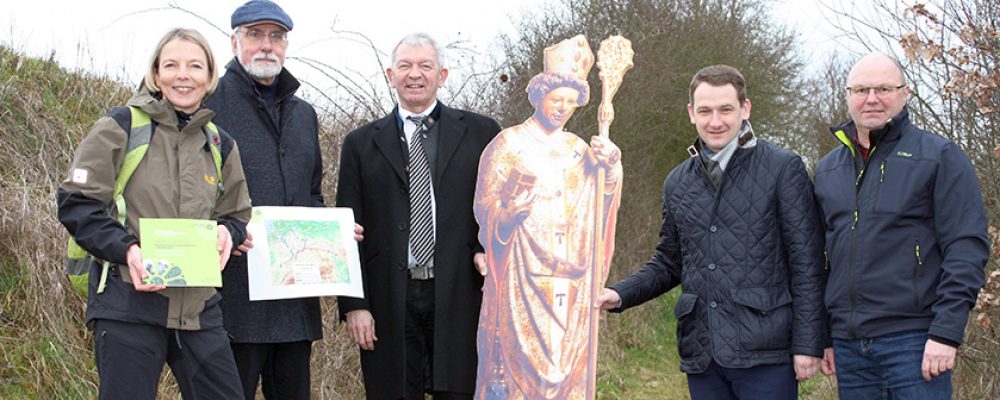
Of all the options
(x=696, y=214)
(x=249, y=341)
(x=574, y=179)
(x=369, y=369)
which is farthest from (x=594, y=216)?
(x=249, y=341)

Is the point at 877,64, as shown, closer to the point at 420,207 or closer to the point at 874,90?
the point at 874,90

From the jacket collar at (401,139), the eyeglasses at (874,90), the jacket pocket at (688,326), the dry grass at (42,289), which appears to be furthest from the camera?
the dry grass at (42,289)

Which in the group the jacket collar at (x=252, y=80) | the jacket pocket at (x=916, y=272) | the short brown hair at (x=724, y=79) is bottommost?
the jacket pocket at (x=916, y=272)

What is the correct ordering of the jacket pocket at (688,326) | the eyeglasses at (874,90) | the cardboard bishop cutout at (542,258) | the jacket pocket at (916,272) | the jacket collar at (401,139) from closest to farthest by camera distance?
the jacket pocket at (916,272), the eyeglasses at (874,90), the jacket pocket at (688,326), the cardboard bishop cutout at (542,258), the jacket collar at (401,139)

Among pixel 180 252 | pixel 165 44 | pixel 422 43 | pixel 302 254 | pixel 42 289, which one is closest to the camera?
pixel 180 252

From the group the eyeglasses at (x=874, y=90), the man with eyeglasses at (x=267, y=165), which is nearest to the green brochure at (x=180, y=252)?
the man with eyeglasses at (x=267, y=165)

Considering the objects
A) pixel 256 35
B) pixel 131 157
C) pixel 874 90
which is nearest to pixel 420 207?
pixel 256 35

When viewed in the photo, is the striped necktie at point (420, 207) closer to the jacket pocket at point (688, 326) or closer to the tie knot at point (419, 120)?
the tie knot at point (419, 120)

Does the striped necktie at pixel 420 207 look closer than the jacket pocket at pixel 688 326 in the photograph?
No

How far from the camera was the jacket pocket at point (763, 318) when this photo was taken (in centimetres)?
411

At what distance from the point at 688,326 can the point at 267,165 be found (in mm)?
2059

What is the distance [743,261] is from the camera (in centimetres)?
418

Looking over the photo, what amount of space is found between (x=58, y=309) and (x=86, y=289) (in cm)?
280

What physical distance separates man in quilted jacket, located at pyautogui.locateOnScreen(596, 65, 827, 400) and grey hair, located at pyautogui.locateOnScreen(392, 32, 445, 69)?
1.24 meters
